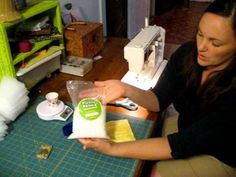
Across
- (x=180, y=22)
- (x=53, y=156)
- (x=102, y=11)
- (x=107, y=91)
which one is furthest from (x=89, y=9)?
(x=180, y=22)

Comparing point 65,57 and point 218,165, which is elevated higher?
point 65,57

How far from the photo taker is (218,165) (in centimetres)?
98

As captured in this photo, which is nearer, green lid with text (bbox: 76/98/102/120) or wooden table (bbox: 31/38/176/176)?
green lid with text (bbox: 76/98/102/120)

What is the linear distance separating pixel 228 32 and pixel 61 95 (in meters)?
0.78

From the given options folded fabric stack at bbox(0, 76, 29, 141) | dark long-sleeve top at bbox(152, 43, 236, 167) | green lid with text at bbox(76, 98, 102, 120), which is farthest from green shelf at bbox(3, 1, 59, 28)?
dark long-sleeve top at bbox(152, 43, 236, 167)

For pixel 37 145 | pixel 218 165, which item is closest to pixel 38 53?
pixel 37 145

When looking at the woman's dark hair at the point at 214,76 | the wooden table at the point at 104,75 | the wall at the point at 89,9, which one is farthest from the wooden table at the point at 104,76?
the wall at the point at 89,9

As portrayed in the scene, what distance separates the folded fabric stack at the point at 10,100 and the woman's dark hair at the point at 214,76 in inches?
27.0

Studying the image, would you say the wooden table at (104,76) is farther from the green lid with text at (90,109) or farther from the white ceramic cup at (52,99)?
the green lid with text at (90,109)

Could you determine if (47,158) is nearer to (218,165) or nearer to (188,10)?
(218,165)

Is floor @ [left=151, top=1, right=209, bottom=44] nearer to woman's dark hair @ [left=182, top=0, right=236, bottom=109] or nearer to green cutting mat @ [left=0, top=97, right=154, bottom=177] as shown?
woman's dark hair @ [left=182, top=0, right=236, bottom=109]

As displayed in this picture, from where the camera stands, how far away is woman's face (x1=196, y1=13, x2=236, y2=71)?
0.82 meters

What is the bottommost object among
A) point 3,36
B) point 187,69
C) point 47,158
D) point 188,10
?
point 188,10

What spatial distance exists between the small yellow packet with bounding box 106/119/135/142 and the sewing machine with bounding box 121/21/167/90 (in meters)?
0.28
